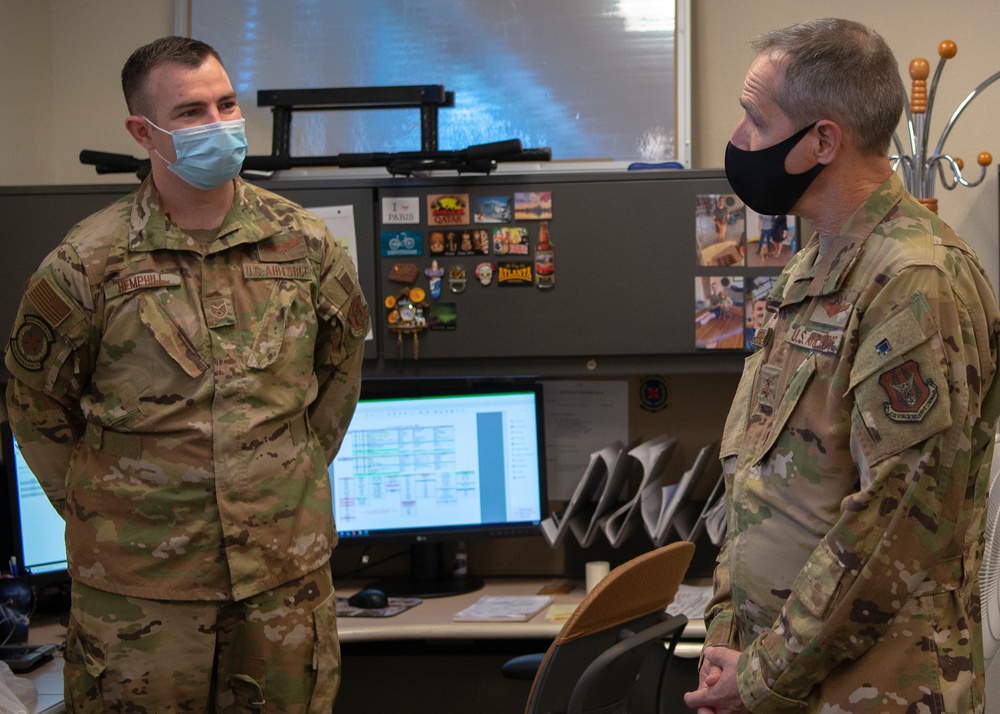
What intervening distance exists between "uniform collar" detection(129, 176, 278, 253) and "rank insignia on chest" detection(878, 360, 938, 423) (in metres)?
1.08

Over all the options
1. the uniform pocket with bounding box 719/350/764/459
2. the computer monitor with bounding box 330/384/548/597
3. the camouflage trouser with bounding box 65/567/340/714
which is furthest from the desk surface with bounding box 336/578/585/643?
the uniform pocket with bounding box 719/350/764/459

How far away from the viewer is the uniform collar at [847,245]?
117cm

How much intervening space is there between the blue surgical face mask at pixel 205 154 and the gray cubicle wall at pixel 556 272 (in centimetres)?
60

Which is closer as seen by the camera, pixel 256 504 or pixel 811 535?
pixel 811 535

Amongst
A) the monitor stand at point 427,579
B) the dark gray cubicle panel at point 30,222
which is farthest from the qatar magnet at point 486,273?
the monitor stand at point 427,579

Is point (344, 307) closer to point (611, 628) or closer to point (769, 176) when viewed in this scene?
point (611, 628)

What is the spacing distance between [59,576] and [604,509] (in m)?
1.20

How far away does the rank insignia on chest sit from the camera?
41.1 inches

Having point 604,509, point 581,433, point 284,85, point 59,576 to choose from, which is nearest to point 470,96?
point 284,85

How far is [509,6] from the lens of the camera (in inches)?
99.2

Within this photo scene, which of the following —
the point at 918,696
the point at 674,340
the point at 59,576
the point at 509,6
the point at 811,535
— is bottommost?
the point at 59,576

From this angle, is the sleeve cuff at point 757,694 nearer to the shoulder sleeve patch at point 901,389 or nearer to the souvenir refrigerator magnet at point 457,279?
the shoulder sleeve patch at point 901,389

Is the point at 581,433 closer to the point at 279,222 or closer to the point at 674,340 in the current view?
the point at 674,340

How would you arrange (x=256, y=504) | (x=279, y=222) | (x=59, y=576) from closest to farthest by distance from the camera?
(x=256, y=504)
(x=279, y=222)
(x=59, y=576)
